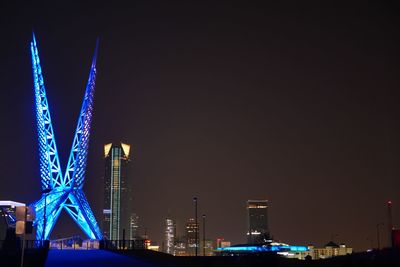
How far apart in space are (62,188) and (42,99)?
10213 millimetres

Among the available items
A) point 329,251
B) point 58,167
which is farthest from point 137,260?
point 329,251

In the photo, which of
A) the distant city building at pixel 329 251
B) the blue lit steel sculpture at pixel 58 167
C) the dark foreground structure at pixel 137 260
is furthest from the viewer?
the distant city building at pixel 329 251

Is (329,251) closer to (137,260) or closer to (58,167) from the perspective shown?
(58,167)

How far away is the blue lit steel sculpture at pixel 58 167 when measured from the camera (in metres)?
68.5

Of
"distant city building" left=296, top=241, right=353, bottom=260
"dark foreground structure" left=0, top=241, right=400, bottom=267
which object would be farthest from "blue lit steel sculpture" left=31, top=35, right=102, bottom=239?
"distant city building" left=296, top=241, right=353, bottom=260

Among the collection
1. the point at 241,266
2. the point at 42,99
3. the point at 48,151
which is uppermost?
the point at 42,99

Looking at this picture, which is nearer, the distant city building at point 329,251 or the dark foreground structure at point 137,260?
the dark foreground structure at point 137,260

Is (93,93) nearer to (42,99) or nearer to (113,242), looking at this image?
(42,99)

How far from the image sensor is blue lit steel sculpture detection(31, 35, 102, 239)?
68500 millimetres

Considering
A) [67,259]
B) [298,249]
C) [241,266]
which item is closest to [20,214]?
[67,259]

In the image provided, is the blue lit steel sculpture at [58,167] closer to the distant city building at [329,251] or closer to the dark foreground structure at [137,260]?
the dark foreground structure at [137,260]

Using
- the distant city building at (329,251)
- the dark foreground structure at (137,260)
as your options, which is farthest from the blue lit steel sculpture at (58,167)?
the distant city building at (329,251)

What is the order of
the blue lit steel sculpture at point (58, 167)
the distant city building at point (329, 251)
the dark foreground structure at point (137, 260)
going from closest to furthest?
1. the dark foreground structure at point (137, 260)
2. the blue lit steel sculpture at point (58, 167)
3. the distant city building at point (329, 251)

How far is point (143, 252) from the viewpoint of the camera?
41125 mm
